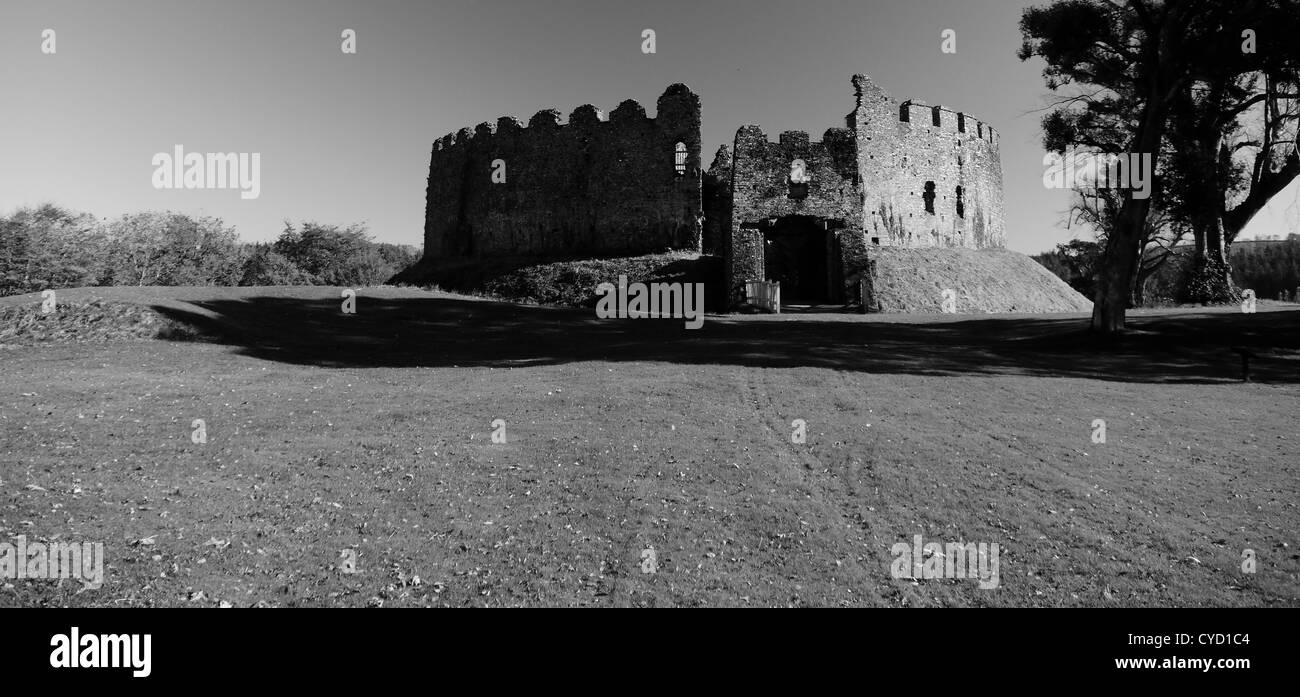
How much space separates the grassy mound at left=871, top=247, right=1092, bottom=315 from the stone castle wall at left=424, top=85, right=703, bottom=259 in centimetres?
1283

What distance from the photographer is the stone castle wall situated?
4731 cm

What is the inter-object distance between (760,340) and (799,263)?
24966 millimetres

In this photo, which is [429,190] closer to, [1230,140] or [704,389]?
[704,389]

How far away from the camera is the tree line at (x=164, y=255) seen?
55.6 m

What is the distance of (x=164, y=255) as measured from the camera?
71188mm

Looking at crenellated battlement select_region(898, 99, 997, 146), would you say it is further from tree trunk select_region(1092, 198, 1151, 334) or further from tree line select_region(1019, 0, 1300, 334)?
tree trunk select_region(1092, 198, 1151, 334)

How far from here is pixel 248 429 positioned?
510 inches
